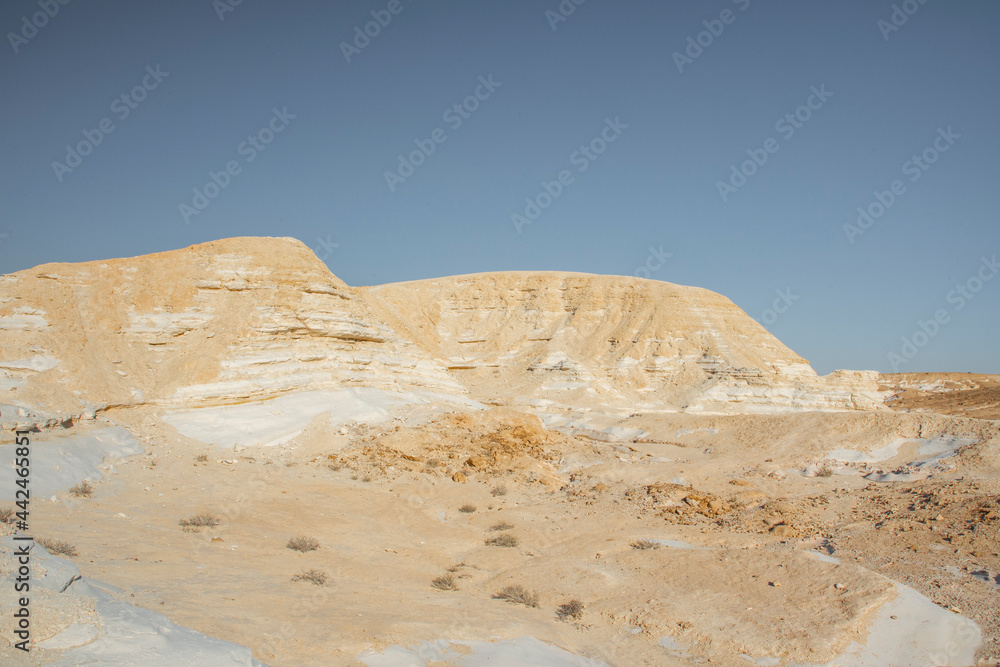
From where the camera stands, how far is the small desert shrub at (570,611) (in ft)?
22.4

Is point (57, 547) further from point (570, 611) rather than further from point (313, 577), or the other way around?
point (570, 611)

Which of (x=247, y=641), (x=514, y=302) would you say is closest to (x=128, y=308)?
(x=247, y=641)

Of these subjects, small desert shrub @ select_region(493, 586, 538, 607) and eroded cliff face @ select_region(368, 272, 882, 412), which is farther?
eroded cliff face @ select_region(368, 272, 882, 412)

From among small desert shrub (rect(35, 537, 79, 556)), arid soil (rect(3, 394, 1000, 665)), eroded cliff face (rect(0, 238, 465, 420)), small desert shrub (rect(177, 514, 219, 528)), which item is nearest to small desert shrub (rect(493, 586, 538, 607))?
arid soil (rect(3, 394, 1000, 665))

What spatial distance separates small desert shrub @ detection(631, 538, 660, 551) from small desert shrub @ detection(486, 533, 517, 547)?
1965mm

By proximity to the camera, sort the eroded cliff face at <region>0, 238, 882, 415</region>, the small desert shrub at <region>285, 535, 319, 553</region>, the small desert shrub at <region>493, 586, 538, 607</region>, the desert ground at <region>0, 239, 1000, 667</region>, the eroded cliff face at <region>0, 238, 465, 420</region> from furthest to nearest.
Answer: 1. the eroded cliff face at <region>0, 238, 882, 415</region>
2. the eroded cliff face at <region>0, 238, 465, 420</region>
3. the small desert shrub at <region>285, 535, 319, 553</region>
4. the small desert shrub at <region>493, 586, 538, 607</region>
5. the desert ground at <region>0, 239, 1000, 667</region>

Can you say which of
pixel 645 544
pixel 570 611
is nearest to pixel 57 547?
pixel 570 611

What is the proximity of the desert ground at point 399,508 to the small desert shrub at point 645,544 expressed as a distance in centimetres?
5

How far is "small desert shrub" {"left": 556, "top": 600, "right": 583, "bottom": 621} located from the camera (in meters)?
6.83

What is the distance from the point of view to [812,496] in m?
12.1

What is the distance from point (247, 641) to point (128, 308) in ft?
48.5

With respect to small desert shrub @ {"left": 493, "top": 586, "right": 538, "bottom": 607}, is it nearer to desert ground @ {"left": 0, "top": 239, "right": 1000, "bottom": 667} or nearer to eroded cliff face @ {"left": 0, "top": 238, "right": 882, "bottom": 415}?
desert ground @ {"left": 0, "top": 239, "right": 1000, "bottom": 667}

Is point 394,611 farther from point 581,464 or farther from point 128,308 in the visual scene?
point 128,308

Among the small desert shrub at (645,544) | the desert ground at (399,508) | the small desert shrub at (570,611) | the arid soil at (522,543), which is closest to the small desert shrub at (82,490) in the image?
the desert ground at (399,508)
